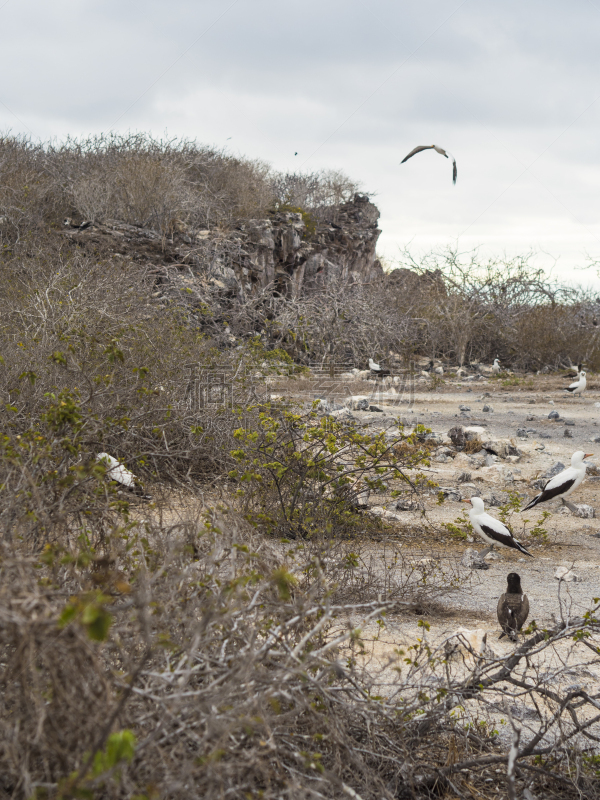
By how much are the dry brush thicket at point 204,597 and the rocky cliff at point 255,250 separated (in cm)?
93

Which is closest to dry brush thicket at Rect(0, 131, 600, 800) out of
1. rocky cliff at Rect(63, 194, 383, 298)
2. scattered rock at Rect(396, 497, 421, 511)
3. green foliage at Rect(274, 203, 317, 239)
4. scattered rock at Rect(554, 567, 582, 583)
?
scattered rock at Rect(396, 497, 421, 511)

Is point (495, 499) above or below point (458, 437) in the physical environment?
below

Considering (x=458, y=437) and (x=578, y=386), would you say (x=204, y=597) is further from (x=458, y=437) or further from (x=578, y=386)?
(x=578, y=386)

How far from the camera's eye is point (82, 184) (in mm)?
13273

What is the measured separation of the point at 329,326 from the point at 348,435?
1072cm

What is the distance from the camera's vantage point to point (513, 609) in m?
3.45

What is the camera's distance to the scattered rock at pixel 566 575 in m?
4.50

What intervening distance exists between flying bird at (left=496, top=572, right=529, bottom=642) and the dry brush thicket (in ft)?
0.69

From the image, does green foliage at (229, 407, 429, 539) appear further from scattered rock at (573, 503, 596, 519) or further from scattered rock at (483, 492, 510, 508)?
scattered rock at (573, 503, 596, 519)

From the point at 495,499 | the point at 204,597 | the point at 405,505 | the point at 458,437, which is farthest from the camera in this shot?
the point at 458,437

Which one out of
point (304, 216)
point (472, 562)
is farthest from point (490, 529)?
point (304, 216)

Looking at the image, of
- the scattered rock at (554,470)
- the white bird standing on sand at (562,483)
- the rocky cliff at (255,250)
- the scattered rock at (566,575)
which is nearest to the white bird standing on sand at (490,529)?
the scattered rock at (566,575)

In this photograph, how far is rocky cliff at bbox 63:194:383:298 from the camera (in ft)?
41.8

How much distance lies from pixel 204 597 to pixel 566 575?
330 cm
